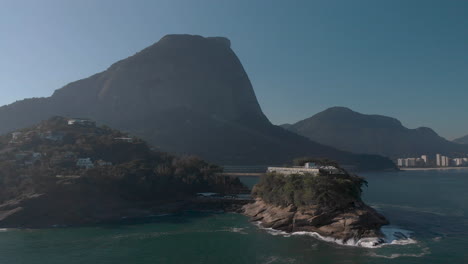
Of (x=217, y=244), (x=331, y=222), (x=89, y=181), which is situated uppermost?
(x=89, y=181)

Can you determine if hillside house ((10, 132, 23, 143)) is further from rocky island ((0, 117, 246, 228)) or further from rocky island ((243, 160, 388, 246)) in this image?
rocky island ((243, 160, 388, 246))

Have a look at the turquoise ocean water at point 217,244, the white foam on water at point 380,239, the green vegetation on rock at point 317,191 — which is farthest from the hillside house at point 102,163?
the white foam on water at point 380,239

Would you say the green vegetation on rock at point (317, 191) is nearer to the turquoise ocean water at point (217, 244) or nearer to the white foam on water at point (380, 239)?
the white foam on water at point (380, 239)

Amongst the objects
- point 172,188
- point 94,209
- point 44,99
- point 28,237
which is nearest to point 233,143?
point 44,99

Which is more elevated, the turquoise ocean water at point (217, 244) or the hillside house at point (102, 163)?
the hillside house at point (102, 163)

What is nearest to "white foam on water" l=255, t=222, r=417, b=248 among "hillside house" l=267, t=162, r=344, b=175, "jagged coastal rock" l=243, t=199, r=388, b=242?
"jagged coastal rock" l=243, t=199, r=388, b=242

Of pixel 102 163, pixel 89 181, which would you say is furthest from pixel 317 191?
pixel 102 163

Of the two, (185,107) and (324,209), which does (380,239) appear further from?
(185,107)
